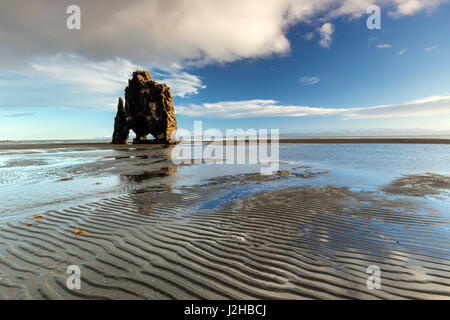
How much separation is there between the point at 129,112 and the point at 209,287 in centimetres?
7648

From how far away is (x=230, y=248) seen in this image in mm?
4203

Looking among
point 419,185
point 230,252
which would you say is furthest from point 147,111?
point 230,252

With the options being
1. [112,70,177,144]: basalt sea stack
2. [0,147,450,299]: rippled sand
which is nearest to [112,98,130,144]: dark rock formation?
[112,70,177,144]: basalt sea stack

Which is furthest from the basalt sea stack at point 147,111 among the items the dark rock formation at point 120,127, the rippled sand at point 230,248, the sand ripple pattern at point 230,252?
the sand ripple pattern at point 230,252

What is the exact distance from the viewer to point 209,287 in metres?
2.98

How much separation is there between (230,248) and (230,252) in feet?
0.58

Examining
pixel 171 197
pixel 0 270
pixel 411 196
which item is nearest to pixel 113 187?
pixel 171 197

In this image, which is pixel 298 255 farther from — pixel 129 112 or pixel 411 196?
pixel 129 112

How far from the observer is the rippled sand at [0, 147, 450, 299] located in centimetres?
296

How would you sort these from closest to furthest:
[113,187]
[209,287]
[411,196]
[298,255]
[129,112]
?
1. [209,287]
2. [298,255]
3. [411,196]
4. [113,187]
5. [129,112]

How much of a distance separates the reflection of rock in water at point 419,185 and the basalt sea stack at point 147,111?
6140cm

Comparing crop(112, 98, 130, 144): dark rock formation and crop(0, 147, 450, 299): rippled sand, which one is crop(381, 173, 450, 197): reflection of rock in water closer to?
crop(0, 147, 450, 299): rippled sand

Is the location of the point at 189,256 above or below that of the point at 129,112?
below
